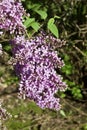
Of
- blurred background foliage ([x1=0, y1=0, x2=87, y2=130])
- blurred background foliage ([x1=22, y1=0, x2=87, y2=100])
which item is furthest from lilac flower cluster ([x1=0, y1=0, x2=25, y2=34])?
blurred background foliage ([x1=0, y1=0, x2=87, y2=130])

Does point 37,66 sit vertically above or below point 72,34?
above

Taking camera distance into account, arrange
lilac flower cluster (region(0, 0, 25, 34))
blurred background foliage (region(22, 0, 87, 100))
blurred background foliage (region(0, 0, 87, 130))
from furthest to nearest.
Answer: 1. blurred background foliage (region(0, 0, 87, 130))
2. blurred background foliage (region(22, 0, 87, 100))
3. lilac flower cluster (region(0, 0, 25, 34))

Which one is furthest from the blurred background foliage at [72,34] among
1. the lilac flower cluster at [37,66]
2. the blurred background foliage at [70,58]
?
the lilac flower cluster at [37,66]

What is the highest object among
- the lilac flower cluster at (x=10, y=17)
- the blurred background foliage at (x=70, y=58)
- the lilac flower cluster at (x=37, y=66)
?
the lilac flower cluster at (x=10, y=17)

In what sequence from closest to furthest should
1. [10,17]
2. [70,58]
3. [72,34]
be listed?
[10,17]
[72,34]
[70,58]

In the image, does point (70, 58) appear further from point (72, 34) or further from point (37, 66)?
point (37, 66)

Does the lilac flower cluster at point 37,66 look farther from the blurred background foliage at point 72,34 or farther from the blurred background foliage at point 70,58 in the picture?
the blurred background foliage at point 70,58

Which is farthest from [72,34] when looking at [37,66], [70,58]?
[37,66]

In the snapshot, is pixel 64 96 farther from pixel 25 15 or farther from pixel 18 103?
pixel 25 15

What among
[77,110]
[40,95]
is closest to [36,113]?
[77,110]

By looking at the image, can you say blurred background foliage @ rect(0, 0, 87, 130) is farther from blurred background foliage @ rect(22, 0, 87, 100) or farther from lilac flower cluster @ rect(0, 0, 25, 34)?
lilac flower cluster @ rect(0, 0, 25, 34)
